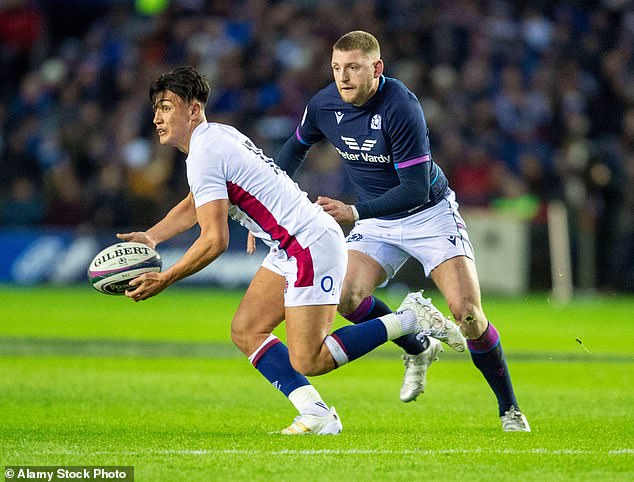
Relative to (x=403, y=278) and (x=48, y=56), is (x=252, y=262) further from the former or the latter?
(x=48, y=56)

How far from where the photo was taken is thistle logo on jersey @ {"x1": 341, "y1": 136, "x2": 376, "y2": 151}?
25.5ft

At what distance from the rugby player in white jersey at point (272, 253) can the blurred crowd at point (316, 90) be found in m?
11.7

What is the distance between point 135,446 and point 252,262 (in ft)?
40.6

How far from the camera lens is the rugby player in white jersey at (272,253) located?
22.1ft

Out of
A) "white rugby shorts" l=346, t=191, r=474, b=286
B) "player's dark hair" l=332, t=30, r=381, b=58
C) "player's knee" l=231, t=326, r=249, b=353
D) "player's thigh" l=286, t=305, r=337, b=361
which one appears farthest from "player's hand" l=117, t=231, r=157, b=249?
"player's dark hair" l=332, t=30, r=381, b=58

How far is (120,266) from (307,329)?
1.11m

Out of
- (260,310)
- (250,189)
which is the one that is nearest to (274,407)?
(260,310)

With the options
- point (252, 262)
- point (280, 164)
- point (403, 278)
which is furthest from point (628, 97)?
point (280, 164)

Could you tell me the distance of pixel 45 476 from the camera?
5766mm

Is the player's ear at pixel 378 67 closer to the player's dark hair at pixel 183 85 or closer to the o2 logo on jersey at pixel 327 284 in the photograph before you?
the player's dark hair at pixel 183 85

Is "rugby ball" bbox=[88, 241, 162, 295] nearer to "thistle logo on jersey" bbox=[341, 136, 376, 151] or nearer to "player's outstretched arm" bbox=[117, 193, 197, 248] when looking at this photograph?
"player's outstretched arm" bbox=[117, 193, 197, 248]

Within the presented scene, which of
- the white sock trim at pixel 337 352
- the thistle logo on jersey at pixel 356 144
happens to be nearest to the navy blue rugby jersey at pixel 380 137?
the thistle logo on jersey at pixel 356 144

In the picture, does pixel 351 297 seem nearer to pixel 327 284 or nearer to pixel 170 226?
pixel 327 284

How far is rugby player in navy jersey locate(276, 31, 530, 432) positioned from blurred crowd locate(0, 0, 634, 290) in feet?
35.6
